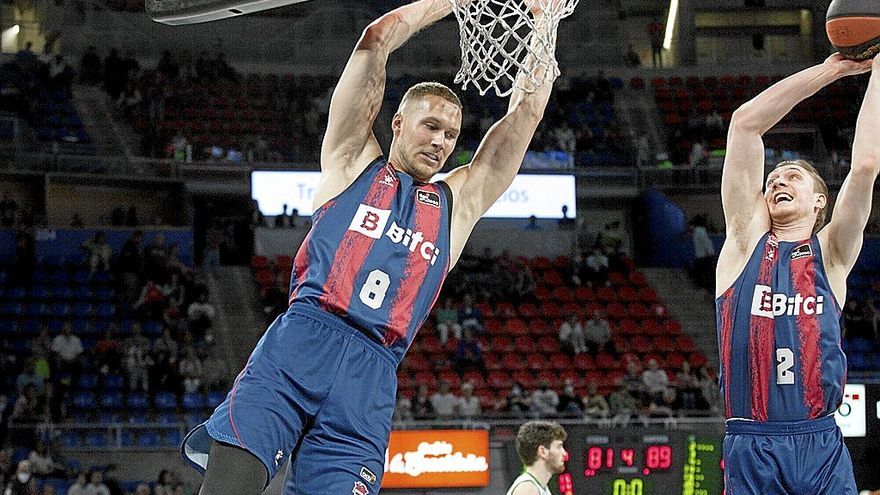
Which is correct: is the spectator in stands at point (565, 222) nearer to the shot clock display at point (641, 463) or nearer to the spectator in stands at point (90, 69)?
the spectator in stands at point (90, 69)

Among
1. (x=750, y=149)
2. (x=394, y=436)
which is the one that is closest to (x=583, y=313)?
(x=394, y=436)

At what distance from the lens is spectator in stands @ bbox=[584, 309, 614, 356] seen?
1852 centimetres

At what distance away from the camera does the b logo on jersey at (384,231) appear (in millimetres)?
3908

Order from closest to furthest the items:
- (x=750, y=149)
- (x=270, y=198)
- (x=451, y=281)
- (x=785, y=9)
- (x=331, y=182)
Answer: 1. (x=331, y=182)
2. (x=750, y=149)
3. (x=451, y=281)
4. (x=270, y=198)
5. (x=785, y=9)

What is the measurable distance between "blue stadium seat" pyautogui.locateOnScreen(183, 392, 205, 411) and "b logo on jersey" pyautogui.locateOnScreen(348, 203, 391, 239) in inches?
497

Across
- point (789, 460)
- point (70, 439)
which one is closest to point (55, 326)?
point (70, 439)

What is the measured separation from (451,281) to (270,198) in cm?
366

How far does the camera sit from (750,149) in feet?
15.4

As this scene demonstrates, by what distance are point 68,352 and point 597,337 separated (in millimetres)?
7574

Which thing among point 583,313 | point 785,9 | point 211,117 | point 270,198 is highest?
point 785,9

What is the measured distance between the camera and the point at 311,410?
3.62 m

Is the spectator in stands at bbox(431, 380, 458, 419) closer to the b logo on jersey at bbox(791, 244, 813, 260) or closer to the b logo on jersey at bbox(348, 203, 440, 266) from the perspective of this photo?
the b logo on jersey at bbox(791, 244, 813, 260)

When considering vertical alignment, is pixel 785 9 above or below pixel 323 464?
above

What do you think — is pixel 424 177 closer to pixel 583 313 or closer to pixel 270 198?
pixel 583 313
